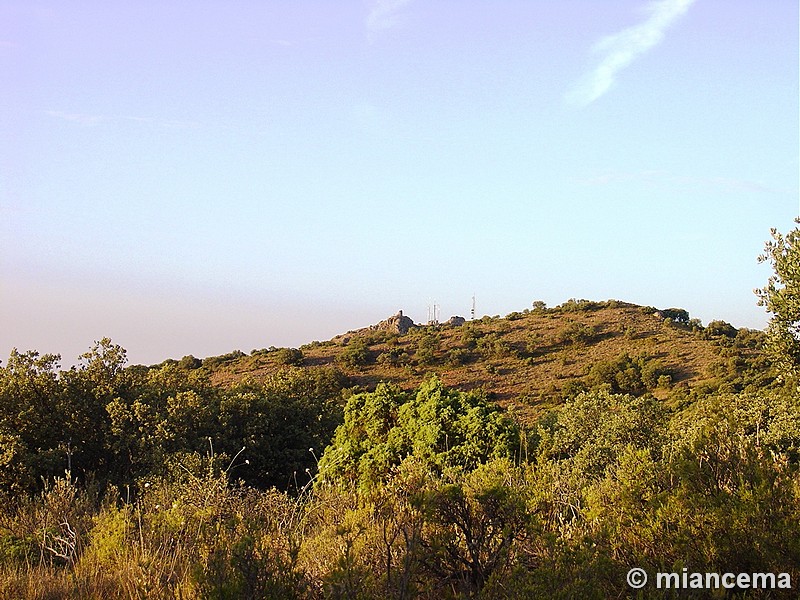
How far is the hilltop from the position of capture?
44.6 meters

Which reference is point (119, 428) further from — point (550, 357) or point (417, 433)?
point (550, 357)

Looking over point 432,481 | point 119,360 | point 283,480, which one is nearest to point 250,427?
point 283,480

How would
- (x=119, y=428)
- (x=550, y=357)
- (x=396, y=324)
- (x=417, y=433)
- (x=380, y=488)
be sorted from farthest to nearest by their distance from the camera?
(x=396, y=324)
(x=550, y=357)
(x=119, y=428)
(x=417, y=433)
(x=380, y=488)

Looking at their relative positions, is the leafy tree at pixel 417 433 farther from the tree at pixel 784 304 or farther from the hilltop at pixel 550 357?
the hilltop at pixel 550 357

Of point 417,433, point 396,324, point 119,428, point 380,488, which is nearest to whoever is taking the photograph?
point 380,488

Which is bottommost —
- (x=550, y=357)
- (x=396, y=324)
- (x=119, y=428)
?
(x=119, y=428)

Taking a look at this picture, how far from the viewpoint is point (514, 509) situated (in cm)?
547

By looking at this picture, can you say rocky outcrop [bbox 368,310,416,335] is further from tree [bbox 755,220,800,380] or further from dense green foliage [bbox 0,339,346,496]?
tree [bbox 755,220,800,380]

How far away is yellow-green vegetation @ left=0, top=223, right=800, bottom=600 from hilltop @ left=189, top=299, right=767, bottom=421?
23.2m

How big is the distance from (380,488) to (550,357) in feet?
160

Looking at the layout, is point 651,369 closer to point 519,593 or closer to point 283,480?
point 283,480

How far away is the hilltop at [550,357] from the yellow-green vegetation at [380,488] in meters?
23.2

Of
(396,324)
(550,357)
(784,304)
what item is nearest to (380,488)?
(784,304)

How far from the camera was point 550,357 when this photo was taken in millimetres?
54219
